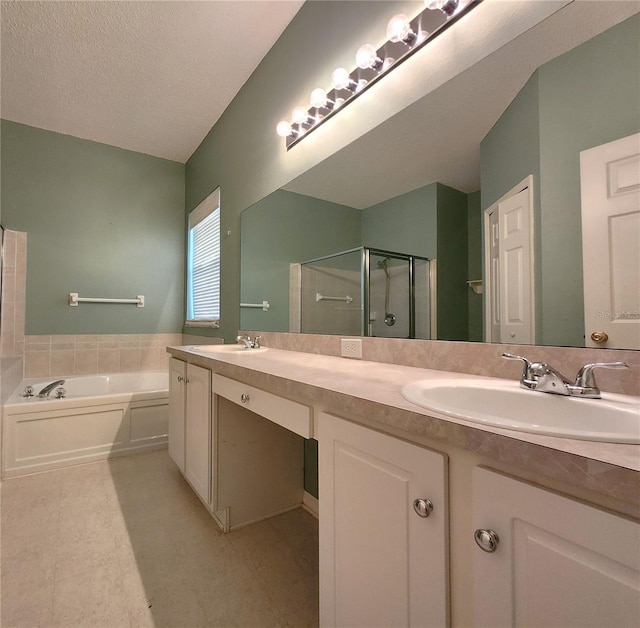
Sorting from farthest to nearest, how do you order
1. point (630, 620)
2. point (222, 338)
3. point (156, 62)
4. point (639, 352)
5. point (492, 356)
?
point (222, 338) < point (156, 62) < point (492, 356) < point (639, 352) < point (630, 620)

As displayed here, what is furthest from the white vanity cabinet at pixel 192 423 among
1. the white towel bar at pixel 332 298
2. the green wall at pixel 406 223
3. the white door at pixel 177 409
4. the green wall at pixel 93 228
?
the green wall at pixel 93 228

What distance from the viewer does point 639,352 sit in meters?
0.69

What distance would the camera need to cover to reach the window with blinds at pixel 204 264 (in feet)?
8.98

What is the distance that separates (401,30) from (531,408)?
128 centimetres

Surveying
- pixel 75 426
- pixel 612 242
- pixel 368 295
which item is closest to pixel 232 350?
pixel 368 295

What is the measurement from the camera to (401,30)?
1.17 metres

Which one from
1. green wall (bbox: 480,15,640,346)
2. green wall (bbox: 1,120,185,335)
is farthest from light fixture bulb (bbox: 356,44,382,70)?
green wall (bbox: 1,120,185,335)

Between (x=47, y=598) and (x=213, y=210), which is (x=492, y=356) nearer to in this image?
(x=47, y=598)

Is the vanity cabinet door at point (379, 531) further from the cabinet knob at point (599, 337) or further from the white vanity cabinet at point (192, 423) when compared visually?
the white vanity cabinet at point (192, 423)

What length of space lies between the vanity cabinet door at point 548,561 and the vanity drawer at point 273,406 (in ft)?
1.49

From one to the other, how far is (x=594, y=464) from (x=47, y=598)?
1.69 meters

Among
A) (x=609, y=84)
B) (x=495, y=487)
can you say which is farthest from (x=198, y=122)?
(x=495, y=487)

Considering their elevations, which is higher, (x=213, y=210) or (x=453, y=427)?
(x=213, y=210)

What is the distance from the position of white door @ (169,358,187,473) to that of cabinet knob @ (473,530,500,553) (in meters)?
1.60
